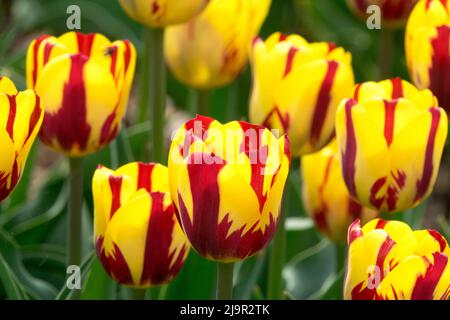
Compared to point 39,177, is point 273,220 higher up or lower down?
higher up

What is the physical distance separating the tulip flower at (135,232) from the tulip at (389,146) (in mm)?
197

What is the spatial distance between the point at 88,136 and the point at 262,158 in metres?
0.36

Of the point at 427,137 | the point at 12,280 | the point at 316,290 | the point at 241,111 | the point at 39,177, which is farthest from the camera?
the point at 39,177

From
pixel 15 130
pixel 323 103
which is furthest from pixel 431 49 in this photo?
pixel 15 130

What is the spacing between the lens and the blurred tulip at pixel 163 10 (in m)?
1.50

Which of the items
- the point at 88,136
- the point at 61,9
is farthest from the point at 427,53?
the point at 61,9

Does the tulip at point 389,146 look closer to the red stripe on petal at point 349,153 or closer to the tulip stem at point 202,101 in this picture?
the red stripe on petal at point 349,153

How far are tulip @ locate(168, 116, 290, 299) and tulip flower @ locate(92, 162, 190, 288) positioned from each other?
12cm

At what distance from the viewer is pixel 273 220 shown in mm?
1136

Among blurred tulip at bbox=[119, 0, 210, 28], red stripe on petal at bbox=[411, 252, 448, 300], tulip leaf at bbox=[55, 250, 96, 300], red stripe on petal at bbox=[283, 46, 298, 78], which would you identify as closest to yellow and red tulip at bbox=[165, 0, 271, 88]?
blurred tulip at bbox=[119, 0, 210, 28]

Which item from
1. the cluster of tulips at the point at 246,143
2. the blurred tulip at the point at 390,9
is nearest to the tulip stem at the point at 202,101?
the cluster of tulips at the point at 246,143

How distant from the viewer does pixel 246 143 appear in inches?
44.4

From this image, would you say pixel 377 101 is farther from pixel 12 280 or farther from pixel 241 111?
pixel 241 111

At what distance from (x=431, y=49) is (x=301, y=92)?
6.7 inches
